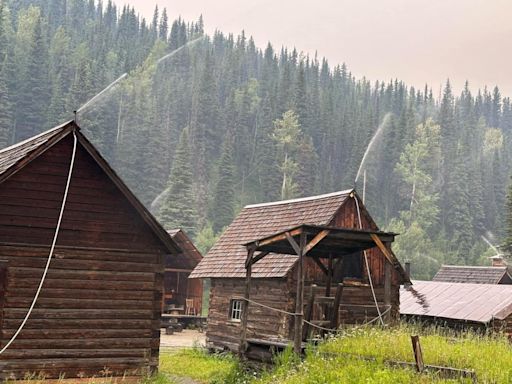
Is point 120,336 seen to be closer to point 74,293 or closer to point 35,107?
point 74,293

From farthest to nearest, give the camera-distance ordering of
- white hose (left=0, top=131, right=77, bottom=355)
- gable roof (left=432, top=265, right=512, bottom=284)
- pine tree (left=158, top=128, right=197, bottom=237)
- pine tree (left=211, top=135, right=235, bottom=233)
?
pine tree (left=211, top=135, right=235, bottom=233) < pine tree (left=158, top=128, right=197, bottom=237) < gable roof (left=432, top=265, right=512, bottom=284) < white hose (left=0, top=131, right=77, bottom=355)

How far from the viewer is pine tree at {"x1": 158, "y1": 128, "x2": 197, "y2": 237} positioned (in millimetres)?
73750

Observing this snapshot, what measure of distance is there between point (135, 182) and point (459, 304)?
214 ft

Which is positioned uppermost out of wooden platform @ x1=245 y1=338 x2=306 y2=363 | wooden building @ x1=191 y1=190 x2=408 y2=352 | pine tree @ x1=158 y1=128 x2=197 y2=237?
pine tree @ x1=158 y1=128 x2=197 y2=237

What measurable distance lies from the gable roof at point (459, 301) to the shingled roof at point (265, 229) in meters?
8.18

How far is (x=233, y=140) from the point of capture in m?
110

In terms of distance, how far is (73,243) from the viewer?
16.8 m

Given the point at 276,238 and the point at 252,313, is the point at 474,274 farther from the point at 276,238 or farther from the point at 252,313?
the point at 276,238

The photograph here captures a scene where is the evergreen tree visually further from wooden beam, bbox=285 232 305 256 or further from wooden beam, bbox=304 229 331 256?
wooden beam, bbox=304 229 331 256

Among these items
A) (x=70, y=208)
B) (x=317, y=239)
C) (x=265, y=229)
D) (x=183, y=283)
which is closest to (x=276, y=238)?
(x=317, y=239)

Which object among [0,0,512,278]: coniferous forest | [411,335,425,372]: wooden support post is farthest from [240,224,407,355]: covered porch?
[0,0,512,278]: coniferous forest

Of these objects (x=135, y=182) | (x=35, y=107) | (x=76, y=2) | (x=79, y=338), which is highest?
(x=76, y=2)

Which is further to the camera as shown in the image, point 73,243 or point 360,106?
point 360,106

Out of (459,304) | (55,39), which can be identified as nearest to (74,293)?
(459,304)
